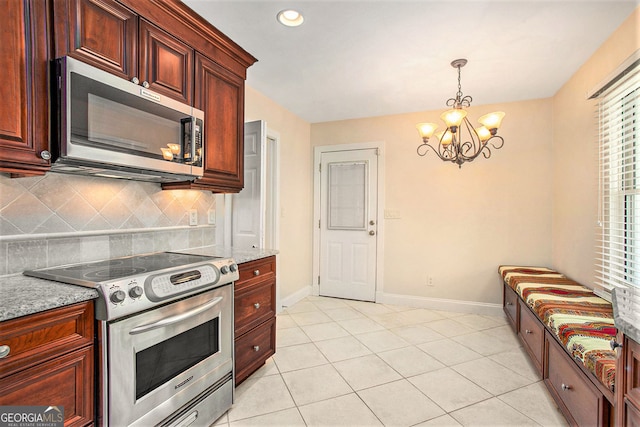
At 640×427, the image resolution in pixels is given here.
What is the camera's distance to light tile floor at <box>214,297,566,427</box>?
72.7 inches

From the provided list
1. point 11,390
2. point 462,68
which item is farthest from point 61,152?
point 462,68

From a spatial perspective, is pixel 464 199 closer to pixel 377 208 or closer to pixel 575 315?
pixel 377 208

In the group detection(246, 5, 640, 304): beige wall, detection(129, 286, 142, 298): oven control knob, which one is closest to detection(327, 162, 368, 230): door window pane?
detection(246, 5, 640, 304): beige wall

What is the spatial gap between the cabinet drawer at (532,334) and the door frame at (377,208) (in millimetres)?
1712

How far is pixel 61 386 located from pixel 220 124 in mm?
1724

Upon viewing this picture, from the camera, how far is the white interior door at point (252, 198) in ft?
9.13

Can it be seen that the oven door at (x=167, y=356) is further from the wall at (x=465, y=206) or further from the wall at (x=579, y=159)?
the wall at (x=579, y=159)

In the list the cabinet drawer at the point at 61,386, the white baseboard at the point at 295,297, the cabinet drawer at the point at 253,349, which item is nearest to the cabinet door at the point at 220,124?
the cabinet drawer at the point at 253,349

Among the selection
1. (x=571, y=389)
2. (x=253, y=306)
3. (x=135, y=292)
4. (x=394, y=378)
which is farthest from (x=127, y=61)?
(x=571, y=389)

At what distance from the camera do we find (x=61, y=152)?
4.27 feet

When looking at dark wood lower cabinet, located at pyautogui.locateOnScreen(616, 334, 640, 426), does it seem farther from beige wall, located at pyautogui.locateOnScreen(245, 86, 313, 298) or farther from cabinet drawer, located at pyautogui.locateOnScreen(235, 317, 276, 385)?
beige wall, located at pyautogui.locateOnScreen(245, 86, 313, 298)

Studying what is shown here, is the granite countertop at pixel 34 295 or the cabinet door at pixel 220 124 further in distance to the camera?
the cabinet door at pixel 220 124

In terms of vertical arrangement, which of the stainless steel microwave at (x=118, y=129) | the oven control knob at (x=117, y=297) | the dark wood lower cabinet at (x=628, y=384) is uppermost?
the stainless steel microwave at (x=118, y=129)

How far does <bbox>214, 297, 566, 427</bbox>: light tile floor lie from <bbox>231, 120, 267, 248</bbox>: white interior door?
1.04 meters
